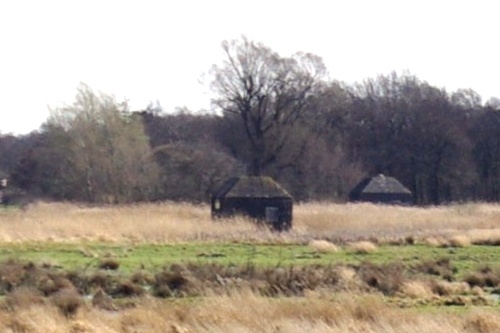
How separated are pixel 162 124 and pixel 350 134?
49.7ft

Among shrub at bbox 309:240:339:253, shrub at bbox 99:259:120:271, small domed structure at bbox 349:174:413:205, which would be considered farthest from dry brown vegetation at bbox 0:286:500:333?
small domed structure at bbox 349:174:413:205

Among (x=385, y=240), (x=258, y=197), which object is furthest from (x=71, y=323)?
(x=258, y=197)

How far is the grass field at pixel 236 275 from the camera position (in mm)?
16969

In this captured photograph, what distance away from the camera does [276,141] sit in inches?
3120

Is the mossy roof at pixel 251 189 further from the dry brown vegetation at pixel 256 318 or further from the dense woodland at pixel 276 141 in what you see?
the dry brown vegetation at pixel 256 318

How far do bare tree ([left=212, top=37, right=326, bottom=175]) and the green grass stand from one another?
40185 millimetres

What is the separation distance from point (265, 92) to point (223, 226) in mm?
35776

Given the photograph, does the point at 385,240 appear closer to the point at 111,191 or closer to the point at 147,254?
the point at 147,254

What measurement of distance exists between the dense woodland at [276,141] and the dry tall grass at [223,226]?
955 centimetres

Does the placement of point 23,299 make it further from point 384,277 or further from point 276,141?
point 276,141

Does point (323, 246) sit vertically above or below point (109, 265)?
above

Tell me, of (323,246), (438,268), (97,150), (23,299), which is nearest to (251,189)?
(97,150)

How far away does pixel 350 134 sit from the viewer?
87.9m

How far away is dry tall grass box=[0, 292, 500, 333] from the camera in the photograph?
16.1 meters
